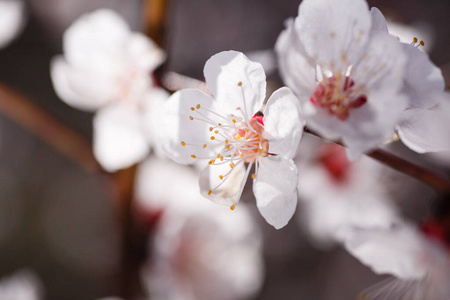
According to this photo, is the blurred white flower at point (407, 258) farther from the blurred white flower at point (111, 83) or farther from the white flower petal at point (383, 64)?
the blurred white flower at point (111, 83)

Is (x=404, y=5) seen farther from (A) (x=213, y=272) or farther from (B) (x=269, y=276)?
(A) (x=213, y=272)

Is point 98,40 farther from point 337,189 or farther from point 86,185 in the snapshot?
point 86,185

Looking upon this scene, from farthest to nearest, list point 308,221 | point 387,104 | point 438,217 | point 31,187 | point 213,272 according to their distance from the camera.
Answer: point 31,187
point 308,221
point 213,272
point 438,217
point 387,104

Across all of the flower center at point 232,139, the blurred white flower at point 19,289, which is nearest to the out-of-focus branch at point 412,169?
the flower center at point 232,139

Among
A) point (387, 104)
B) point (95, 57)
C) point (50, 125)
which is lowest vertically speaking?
point (50, 125)

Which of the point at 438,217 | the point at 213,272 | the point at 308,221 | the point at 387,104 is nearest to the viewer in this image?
the point at 387,104

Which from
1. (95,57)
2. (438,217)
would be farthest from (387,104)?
(95,57)

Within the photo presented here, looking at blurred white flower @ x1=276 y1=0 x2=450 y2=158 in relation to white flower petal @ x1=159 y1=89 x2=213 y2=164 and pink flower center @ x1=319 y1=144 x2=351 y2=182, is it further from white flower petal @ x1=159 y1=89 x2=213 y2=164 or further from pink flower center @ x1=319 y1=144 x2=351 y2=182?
pink flower center @ x1=319 y1=144 x2=351 y2=182

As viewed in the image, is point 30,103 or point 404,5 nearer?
point 30,103
